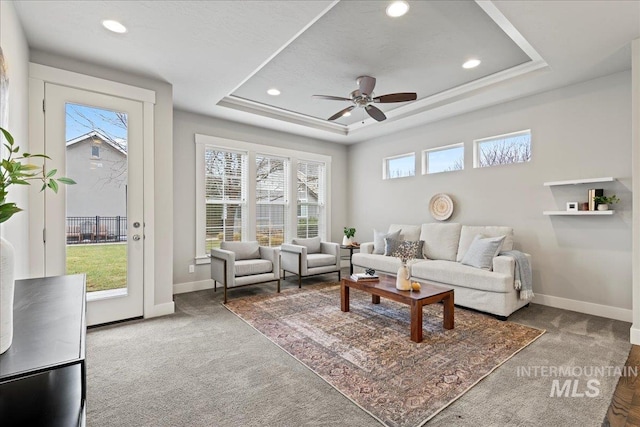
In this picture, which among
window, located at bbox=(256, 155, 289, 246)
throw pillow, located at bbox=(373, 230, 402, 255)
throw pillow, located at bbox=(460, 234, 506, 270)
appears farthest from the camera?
window, located at bbox=(256, 155, 289, 246)

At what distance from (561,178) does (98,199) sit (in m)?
5.54

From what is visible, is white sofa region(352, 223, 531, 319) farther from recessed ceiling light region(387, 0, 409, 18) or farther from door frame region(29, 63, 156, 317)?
door frame region(29, 63, 156, 317)

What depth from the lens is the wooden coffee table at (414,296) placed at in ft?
9.42

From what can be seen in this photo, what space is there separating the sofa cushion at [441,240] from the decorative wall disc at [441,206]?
0.27 metres

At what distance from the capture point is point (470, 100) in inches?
171

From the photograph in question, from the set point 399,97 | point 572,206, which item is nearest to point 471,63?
point 399,97

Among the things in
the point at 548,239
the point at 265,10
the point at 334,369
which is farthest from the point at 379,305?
the point at 265,10

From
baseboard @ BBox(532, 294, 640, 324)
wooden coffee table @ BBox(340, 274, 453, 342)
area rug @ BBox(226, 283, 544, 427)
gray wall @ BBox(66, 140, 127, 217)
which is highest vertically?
gray wall @ BBox(66, 140, 127, 217)

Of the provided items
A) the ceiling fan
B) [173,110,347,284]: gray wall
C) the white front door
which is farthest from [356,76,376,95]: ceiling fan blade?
the white front door

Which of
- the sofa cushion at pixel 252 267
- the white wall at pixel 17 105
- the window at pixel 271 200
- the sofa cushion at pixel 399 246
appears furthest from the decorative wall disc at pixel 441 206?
the white wall at pixel 17 105

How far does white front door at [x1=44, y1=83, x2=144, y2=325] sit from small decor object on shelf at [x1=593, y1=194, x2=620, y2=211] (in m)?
5.25

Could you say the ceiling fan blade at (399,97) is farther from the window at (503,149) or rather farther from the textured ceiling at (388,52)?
the window at (503,149)

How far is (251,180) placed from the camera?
17.9 feet

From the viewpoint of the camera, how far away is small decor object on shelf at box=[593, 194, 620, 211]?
11.3 feet
